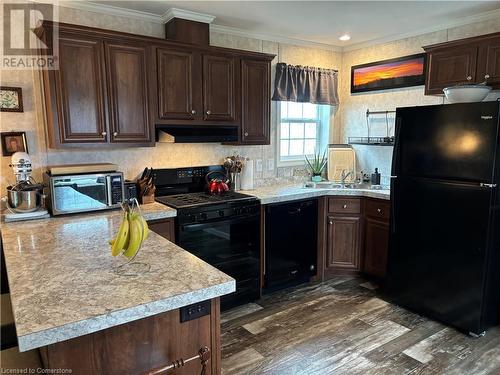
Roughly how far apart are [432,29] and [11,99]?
12.5 ft

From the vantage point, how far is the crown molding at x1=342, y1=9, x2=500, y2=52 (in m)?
3.18

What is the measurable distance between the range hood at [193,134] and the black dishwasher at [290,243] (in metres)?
0.78

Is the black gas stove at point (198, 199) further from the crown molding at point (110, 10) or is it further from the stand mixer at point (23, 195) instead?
the crown molding at point (110, 10)

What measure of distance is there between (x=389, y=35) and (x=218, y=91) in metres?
2.06

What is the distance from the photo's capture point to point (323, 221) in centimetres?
380

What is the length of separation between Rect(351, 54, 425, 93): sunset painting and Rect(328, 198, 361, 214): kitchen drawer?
1.37 m

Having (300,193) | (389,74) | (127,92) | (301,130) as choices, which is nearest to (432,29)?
(389,74)

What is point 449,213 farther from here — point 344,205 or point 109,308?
point 109,308

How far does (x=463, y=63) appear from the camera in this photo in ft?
10.1

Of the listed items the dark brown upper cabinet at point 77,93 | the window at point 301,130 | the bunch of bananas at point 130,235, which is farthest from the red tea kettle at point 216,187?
the bunch of bananas at point 130,235

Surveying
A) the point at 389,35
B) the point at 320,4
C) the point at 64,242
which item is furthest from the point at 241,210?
the point at 389,35

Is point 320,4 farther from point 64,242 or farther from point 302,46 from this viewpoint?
point 64,242

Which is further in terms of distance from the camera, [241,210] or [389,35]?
[389,35]

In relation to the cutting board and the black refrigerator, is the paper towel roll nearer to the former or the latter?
the cutting board
